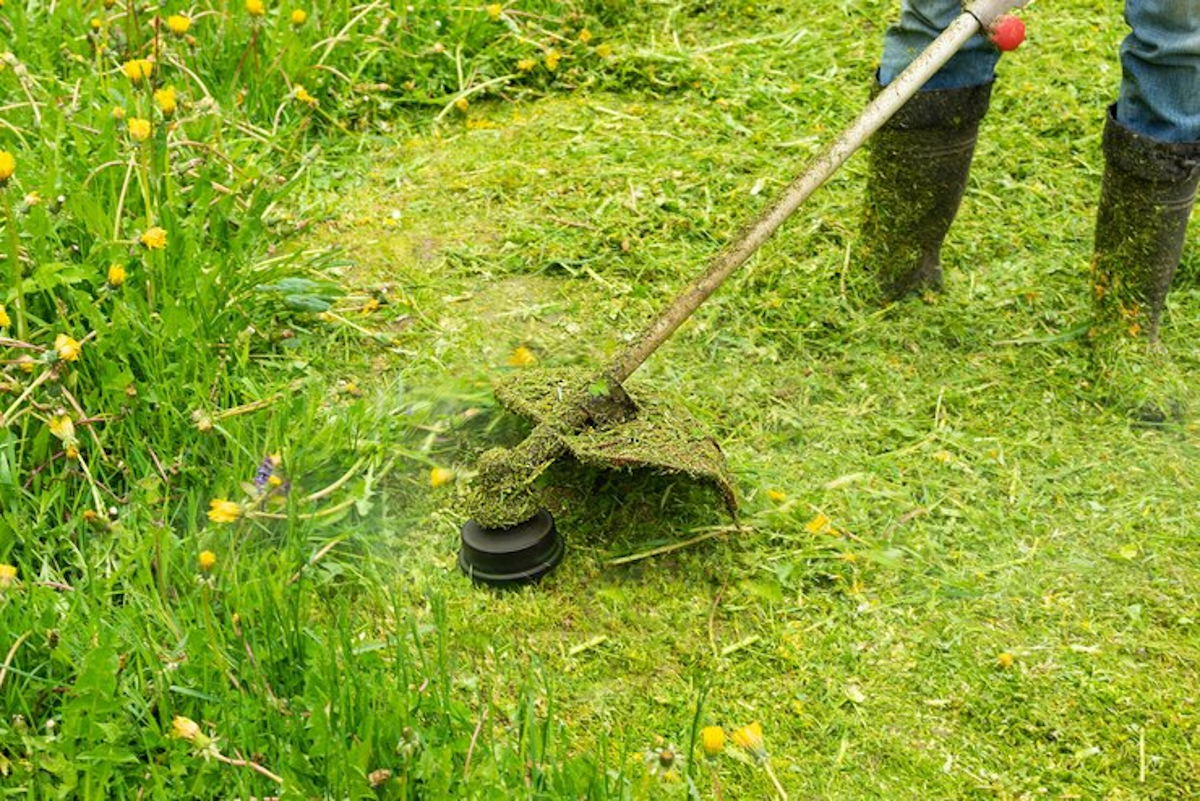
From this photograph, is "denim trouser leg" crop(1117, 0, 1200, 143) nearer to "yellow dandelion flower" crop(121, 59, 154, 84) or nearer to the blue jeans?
the blue jeans

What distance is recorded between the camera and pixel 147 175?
3.09m

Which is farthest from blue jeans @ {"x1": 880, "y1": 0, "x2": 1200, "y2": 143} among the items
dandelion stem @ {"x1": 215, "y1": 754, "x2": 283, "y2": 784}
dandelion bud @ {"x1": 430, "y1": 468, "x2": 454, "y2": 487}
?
dandelion stem @ {"x1": 215, "y1": 754, "x2": 283, "y2": 784}

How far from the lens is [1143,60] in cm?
312

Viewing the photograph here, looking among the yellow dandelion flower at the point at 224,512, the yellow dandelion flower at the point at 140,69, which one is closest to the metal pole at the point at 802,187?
the yellow dandelion flower at the point at 224,512

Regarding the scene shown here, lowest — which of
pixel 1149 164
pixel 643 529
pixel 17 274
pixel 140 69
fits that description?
pixel 643 529

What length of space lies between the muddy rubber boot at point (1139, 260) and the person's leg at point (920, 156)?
324 millimetres

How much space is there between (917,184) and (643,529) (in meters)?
1.15

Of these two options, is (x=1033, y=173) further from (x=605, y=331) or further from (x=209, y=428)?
(x=209, y=428)

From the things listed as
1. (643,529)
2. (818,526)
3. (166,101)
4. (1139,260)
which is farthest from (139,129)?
(1139,260)

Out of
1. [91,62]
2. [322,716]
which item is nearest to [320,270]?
[91,62]

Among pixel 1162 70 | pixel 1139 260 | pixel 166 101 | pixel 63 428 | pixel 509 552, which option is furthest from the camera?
pixel 1139 260

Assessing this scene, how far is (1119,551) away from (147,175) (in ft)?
7.00

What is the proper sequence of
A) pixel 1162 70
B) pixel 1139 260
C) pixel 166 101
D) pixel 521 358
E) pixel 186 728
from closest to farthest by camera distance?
pixel 186 728 → pixel 166 101 → pixel 1162 70 → pixel 521 358 → pixel 1139 260

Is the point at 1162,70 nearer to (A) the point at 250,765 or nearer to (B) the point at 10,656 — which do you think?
(A) the point at 250,765
